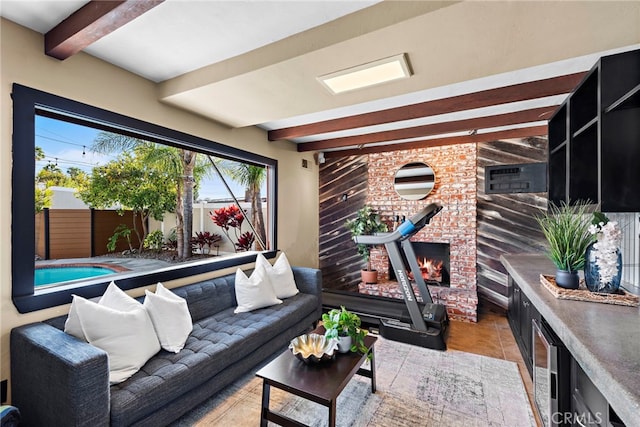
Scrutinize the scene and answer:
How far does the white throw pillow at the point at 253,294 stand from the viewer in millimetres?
2869

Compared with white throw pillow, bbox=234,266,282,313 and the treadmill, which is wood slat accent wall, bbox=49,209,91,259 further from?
the treadmill

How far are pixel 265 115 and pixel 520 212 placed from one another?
3.70 meters

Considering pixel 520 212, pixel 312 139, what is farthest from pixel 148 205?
pixel 520 212

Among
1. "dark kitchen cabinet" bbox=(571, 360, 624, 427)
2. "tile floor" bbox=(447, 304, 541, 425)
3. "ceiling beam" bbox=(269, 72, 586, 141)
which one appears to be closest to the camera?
"dark kitchen cabinet" bbox=(571, 360, 624, 427)

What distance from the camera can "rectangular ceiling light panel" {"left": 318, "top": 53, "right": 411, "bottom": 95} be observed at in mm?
1852

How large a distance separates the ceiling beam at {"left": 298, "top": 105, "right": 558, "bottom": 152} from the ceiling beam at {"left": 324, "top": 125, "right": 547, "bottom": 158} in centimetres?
60

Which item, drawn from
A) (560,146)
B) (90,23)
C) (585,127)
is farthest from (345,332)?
(560,146)

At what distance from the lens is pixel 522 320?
9.04 ft

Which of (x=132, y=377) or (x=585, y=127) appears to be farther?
(x=585, y=127)

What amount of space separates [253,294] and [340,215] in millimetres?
2577

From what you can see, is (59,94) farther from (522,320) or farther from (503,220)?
(503,220)

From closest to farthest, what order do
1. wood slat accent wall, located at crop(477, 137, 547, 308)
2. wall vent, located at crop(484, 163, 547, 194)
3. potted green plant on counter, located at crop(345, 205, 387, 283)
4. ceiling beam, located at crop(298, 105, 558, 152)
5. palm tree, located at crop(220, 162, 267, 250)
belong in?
ceiling beam, located at crop(298, 105, 558, 152) < wall vent, located at crop(484, 163, 547, 194) < wood slat accent wall, located at crop(477, 137, 547, 308) < palm tree, located at crop(220, 162, 267, 250) < potted green plant on counter, located at crop(345, 205, 387, 283)

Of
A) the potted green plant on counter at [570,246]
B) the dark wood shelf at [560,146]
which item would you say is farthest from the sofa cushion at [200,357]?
the dark wood shelf at [560,146]

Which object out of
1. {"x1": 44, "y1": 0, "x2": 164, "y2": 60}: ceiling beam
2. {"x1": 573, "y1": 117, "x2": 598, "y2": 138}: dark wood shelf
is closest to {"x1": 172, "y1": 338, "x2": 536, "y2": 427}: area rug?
{"x1": 573, "y1": 117, "x2": 598, "y2": 138}: dark wood shelf
